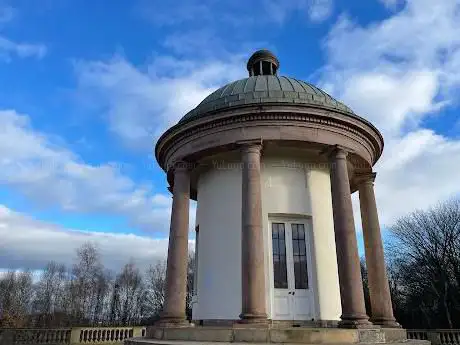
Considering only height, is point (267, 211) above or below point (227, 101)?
below

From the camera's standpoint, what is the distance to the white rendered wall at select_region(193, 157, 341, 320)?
1241 cm

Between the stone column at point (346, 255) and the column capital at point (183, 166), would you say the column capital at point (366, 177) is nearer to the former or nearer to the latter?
the stone column at point (346, 255)

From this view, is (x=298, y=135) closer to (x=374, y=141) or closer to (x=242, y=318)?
(x=374, y=141)

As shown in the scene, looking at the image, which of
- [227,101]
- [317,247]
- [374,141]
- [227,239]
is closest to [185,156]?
[227,101]

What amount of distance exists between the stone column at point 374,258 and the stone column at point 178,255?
22.7ft

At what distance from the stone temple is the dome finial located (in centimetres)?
249

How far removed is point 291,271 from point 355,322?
2736mm

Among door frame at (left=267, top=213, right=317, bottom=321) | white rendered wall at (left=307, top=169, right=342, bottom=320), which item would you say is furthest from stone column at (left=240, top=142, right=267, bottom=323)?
white rendered wall at (left=307, top=169, right=342, bottom=320)

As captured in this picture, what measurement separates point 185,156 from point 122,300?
69325 mm

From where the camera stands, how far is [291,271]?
12.5 metres

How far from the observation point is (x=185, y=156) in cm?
1356

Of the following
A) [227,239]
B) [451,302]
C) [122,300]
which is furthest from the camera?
[122,300]

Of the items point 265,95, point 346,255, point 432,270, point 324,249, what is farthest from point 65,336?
point 432,270

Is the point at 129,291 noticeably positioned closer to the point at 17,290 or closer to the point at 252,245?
the point at 17,290
